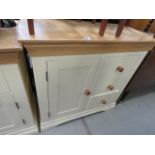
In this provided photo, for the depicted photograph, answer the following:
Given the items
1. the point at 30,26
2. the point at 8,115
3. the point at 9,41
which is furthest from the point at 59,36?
the point at 8,115

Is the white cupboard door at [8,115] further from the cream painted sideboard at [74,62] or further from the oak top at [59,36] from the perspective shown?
the oak top at [59,36]

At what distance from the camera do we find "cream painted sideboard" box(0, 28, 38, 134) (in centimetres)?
65

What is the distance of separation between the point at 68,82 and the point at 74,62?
0.65 ft

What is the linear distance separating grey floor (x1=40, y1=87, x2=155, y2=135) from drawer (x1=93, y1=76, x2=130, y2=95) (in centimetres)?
44

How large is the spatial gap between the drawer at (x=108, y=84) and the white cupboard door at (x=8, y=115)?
709 millimetres

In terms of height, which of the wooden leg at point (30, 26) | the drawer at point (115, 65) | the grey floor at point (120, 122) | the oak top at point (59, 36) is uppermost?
the wooden leg at point (30, 26)

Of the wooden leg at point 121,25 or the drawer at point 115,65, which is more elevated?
the wooden leg at point 121,25

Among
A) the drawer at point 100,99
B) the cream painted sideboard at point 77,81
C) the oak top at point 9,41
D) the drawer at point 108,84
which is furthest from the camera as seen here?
the drawer at point 100,99

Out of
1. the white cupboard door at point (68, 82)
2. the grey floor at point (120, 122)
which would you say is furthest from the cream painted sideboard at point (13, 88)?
the grey floor at point (120, 122)

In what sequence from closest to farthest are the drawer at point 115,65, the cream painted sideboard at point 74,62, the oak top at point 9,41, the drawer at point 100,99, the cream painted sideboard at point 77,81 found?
1. the oak top at point 9,41
2. the cream painted sideboard at point 74,62
3. the cream painted sideboard at point 77,81
4. the drawer at point 115,65
5. the drawer at point 100,99

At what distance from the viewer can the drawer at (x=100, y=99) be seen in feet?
4.44

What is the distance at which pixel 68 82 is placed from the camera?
3.23 feet
